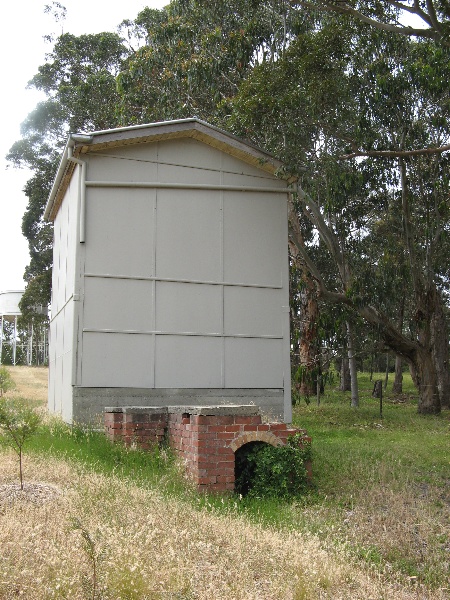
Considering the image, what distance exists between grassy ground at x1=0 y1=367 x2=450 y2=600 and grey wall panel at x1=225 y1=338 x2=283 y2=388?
266 cm

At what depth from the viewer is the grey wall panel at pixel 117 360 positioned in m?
11.7

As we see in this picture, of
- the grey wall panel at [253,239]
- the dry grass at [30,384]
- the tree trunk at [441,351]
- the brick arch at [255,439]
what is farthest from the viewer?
the dry grass at [30,384]

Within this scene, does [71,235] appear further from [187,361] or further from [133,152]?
[187,361]

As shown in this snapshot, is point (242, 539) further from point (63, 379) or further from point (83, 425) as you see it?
point (63, 379)

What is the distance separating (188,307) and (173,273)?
0.65 m

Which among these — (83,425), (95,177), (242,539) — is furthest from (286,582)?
(95,177)

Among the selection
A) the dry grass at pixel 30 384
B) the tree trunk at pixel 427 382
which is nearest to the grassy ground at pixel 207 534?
the tree trunk at pixel 427 382

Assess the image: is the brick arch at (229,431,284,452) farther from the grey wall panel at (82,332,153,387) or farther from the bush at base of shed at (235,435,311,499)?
the grey wall panel at (82,332,153,387)

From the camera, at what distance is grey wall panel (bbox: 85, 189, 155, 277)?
12.0m

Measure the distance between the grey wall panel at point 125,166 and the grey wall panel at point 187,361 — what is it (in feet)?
9.36

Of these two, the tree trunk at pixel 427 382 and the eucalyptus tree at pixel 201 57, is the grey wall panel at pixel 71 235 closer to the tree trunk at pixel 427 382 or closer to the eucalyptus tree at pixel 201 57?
the eucalyptus tree at pixel 201 57

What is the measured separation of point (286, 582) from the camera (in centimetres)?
494

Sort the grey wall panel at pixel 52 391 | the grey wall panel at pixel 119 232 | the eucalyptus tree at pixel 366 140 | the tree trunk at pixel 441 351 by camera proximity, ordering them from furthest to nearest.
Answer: the tree trunk at pixel 441 351 → the grey wall panel at pixel 52 391 → the eucalyptus tree at pixel 366 140 → the grey wall panel at pixel 119 232

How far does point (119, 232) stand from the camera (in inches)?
478
